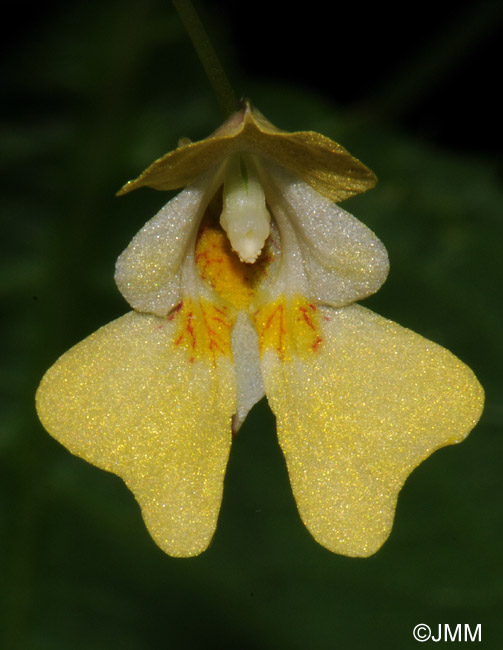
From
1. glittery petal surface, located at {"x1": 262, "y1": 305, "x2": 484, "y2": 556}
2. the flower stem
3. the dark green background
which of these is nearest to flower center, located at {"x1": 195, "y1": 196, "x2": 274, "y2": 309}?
glittery petal surface, located at {"x1": 262, "y1": 305, "x2": 484, "y2": 556}

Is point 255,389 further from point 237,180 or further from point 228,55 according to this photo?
point 228,55

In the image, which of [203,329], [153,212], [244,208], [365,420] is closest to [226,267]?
[203,329]

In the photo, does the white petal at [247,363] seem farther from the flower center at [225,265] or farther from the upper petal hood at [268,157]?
the upper petal hood at [268,157]

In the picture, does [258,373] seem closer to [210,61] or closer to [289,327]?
[289,327]

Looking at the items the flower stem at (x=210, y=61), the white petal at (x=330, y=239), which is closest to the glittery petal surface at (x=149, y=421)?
the white petal at (x=330, y=239)

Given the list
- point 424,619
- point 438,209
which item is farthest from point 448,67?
point 424,619
